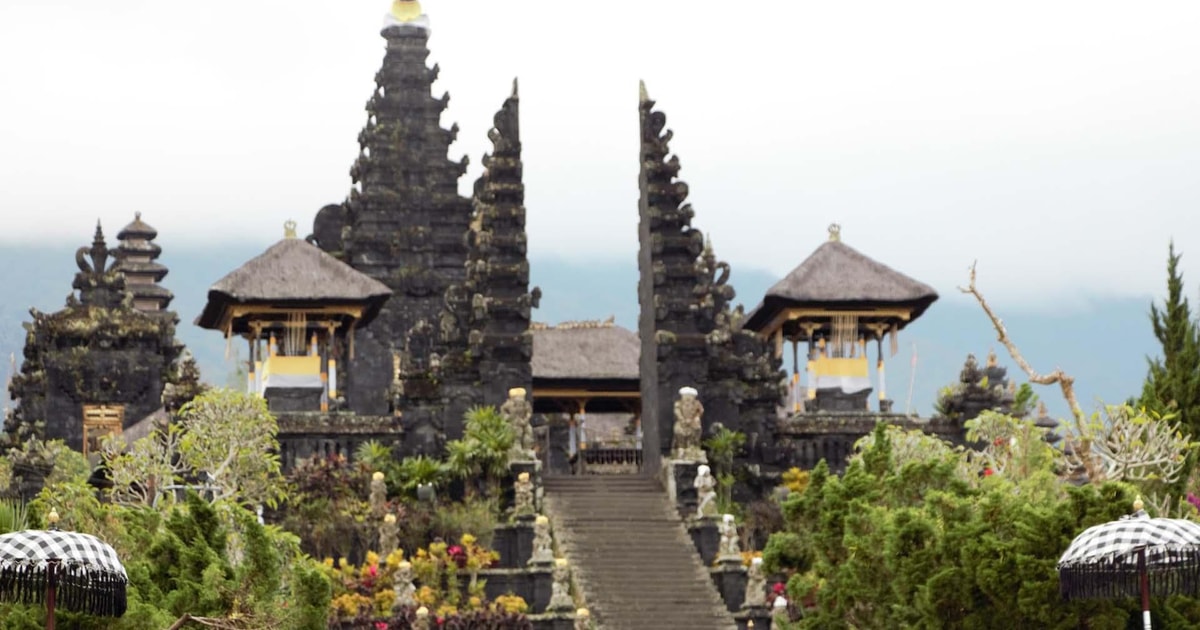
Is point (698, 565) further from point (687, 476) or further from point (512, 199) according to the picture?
point (512, 199)

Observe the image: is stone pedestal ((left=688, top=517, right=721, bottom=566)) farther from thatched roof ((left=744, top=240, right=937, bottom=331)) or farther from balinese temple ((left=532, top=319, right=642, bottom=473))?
balinese temple ((left=532, top=319, right=642, bottom=473))

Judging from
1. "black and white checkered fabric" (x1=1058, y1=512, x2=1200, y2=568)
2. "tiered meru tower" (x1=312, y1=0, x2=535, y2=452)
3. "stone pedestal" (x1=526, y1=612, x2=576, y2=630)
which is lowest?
"stone pedestal" (x1=526, y1=612, x2=576, y2=630)

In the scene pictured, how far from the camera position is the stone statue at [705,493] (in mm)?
49312

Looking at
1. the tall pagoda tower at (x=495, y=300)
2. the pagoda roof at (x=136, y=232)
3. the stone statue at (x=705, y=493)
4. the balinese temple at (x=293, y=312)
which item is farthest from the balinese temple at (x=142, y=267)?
the stone statue at (x=705, y=493)

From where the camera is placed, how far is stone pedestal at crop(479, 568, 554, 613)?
4616cm

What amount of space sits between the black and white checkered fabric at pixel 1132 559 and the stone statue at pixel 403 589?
15968 millimetres

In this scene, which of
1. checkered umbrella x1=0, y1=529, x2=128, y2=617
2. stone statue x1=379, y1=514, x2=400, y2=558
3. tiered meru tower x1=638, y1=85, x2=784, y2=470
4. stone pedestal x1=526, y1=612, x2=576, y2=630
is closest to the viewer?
checkered umbrella x1=0, y1=529, x2=128, y2=617

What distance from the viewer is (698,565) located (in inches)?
1895

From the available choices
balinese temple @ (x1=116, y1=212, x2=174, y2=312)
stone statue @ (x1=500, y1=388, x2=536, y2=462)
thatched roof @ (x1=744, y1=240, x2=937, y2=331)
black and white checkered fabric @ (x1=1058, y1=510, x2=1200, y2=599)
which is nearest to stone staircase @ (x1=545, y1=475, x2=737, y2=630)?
stone statue @ (x1=500, y1=388, x2=536, y2=462)

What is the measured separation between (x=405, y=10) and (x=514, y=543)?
28369 mm

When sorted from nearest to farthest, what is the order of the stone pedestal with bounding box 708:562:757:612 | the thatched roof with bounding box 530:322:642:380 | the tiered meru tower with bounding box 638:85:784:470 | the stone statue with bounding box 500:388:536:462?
the stone pedestal with bounding box 708:562:757:612, the stone statue with bounding box 500:388:536:462, the tiered meru tower with bounding box 638:85:784:470, the thatched roof with bounding box 530:322:642:380

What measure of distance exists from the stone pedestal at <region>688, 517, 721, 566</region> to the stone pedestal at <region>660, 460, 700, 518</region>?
153cm

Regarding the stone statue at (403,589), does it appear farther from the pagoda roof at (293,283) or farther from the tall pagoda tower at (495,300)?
the pagoda roof at (293,283)

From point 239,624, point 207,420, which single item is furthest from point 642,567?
point 239,624
